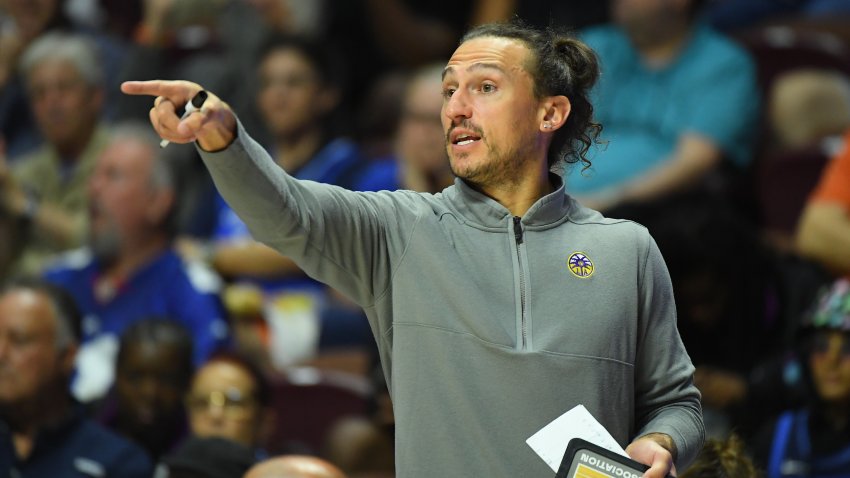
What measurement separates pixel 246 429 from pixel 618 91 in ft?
7.70

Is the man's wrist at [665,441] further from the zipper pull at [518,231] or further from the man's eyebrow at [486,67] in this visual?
the man's eyebrow at [486,67]

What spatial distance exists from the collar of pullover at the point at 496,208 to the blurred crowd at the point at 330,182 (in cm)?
111

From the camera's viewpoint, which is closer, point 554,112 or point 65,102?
point 554,112

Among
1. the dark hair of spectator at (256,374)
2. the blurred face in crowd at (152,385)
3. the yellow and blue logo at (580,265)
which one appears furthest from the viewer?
the blurred face in crowd at (152,385)

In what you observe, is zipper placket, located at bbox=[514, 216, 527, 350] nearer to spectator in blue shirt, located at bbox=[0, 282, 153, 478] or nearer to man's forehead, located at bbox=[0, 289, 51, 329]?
spectator in blue shirt, located at bbox=[0, 282, 153, 478]

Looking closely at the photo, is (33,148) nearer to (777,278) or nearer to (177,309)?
(177,309)

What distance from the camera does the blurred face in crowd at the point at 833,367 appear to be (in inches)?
176

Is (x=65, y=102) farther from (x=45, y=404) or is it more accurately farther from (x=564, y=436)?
(x=564, y=436)

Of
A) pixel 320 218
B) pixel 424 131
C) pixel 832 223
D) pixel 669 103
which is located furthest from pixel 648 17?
pixel 320 218

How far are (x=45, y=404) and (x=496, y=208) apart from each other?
2.45 m

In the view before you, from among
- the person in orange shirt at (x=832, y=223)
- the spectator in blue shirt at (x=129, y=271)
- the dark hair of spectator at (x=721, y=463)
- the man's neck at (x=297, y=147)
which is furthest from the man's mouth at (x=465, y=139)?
the man's neck at (x=297, y=147)

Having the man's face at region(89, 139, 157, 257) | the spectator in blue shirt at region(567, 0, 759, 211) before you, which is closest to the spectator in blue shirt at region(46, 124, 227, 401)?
the man's face at region(89, 139, 157, 257)

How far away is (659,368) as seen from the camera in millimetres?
2463

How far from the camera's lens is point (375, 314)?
249 cm
